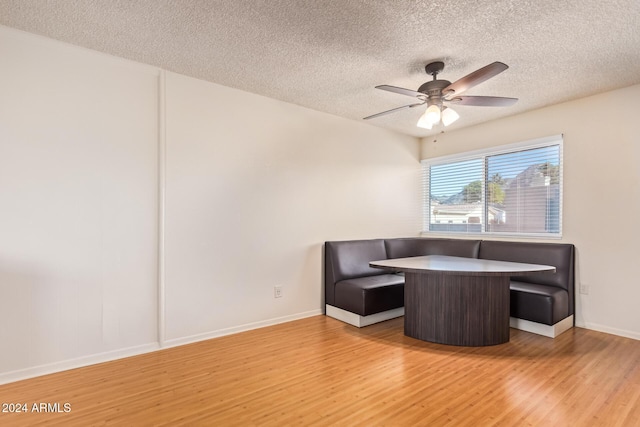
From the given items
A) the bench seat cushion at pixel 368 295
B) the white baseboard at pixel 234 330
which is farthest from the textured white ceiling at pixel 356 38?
the white baseboard at pixel 234 330

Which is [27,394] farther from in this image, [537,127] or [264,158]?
[537,127]

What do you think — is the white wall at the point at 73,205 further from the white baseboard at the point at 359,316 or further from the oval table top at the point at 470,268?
the oval table top at the point at 470,268

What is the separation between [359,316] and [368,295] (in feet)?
0.84

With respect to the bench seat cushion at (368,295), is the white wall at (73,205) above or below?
above

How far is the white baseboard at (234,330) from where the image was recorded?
302 cm

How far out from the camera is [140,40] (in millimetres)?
2510

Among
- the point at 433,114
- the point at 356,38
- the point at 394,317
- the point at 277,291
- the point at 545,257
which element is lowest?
the point at 394,317

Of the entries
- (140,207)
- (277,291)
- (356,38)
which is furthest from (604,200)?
(140,207)

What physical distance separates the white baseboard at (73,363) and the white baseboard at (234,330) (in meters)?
0.16

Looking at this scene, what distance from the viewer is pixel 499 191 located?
→ 4422 millimetres

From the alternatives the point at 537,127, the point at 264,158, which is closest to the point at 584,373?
the point at 537,127

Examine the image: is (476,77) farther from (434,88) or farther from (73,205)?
(73,205)

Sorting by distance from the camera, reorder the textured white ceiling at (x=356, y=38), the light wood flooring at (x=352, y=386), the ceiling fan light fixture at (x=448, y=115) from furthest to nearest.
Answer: the ceiling fan light fixture at (x=448, y=115), the textured white ceiling at (x=356, y=38), the light wood flooring at (x=352, y=386)

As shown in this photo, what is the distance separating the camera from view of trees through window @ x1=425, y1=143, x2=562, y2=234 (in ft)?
12.9
